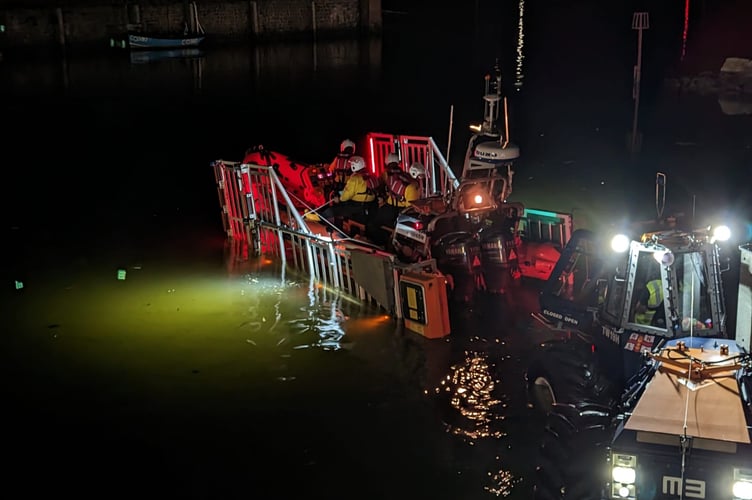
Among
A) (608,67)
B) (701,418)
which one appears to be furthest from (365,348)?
(608,67)

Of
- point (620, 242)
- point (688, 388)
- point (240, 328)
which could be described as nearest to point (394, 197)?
point (240, 328)

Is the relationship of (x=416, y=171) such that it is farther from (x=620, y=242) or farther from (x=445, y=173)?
(x=620, y=242)

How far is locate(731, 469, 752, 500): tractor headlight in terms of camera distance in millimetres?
6250

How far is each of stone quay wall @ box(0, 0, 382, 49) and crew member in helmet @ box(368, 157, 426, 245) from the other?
48.5 meters

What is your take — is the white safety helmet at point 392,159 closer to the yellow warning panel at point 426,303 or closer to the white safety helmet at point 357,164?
the white safety helmet at point 357,164

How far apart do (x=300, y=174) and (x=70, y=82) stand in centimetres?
3547

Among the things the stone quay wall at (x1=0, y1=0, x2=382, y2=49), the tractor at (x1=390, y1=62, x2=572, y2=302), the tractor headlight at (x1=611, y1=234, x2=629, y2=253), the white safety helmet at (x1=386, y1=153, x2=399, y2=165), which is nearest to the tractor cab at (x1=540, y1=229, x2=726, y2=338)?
the tractor headlight at (x1=611, y1=234, x2=629, y2=253)

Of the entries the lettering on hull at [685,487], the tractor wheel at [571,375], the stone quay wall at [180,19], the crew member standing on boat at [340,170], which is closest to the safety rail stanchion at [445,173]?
the crew member standing on boat at [340,170]

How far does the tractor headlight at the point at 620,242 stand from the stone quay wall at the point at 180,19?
56.5 meters

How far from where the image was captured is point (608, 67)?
5528 centimetres

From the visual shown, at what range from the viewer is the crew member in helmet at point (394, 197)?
16.0 metres

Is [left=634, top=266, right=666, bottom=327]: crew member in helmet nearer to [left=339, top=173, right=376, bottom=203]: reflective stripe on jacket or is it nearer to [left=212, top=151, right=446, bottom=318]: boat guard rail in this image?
[left=212, top=151, right=446, bottom=318]: boat guard rail

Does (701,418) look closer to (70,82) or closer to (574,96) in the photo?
(574,96)

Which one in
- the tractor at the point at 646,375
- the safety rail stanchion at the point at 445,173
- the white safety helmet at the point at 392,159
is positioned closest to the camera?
the tractor at the point at 646,375
